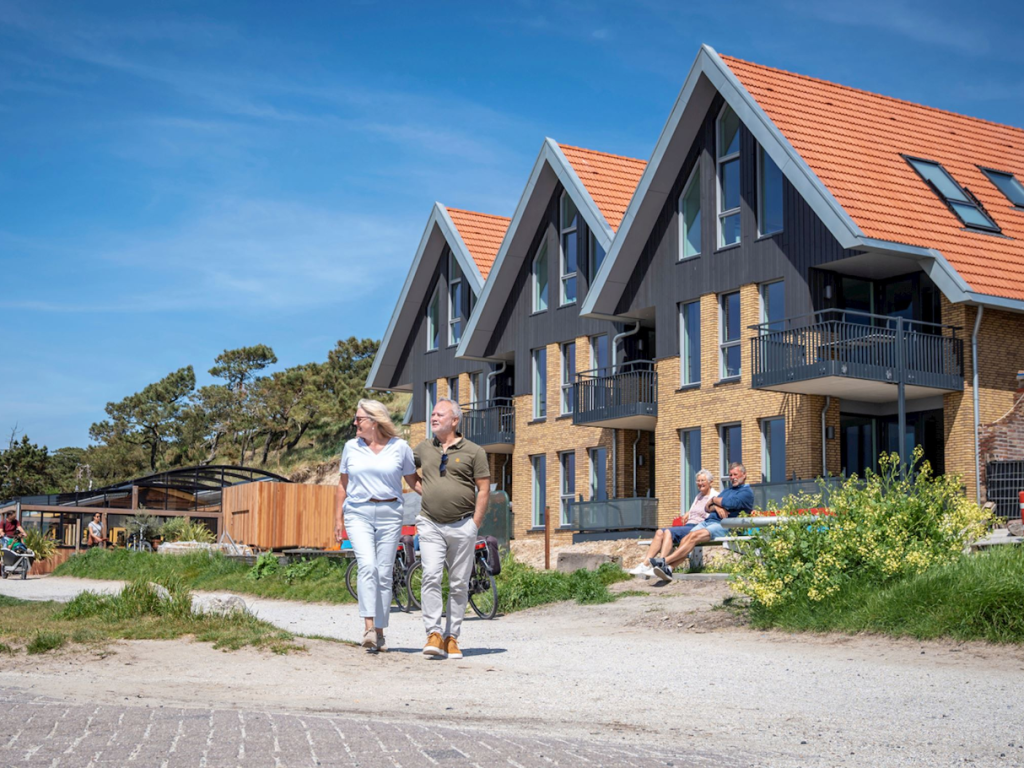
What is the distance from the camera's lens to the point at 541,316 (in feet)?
118

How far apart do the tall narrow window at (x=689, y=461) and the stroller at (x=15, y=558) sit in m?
15.8

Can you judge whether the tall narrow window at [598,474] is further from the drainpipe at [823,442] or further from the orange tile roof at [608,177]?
the drainpipe at [823,442]

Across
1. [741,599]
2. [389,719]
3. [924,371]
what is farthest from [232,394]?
[389,719]

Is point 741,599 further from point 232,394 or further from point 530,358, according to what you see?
point 232,394

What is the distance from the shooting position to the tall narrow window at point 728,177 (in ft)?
94.9

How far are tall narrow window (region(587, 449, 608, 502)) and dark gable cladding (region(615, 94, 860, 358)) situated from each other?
3796 mm

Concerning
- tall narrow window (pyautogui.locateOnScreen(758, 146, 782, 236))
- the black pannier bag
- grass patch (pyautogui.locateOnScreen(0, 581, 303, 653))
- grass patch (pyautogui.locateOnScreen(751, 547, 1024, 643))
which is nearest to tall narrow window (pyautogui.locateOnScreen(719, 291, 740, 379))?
tall narrow window (pyautogui.locateOnScreen(758, 146, 782, 236))

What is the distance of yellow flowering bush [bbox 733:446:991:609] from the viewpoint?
38.8ft

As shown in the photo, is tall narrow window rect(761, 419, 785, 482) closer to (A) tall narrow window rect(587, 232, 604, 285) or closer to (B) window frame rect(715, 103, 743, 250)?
(B) window frame rect(715, 103, 743, 250)

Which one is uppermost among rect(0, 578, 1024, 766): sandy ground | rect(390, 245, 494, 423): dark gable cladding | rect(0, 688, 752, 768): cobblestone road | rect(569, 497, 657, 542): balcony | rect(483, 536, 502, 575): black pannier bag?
rect(390, 245, 494, 423): dark gable cladding

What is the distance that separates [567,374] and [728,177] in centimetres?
809

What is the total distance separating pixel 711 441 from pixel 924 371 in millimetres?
5390

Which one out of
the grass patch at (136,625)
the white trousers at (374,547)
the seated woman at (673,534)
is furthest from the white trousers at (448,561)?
the seated woman at (673,534)

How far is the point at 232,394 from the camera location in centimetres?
7912
